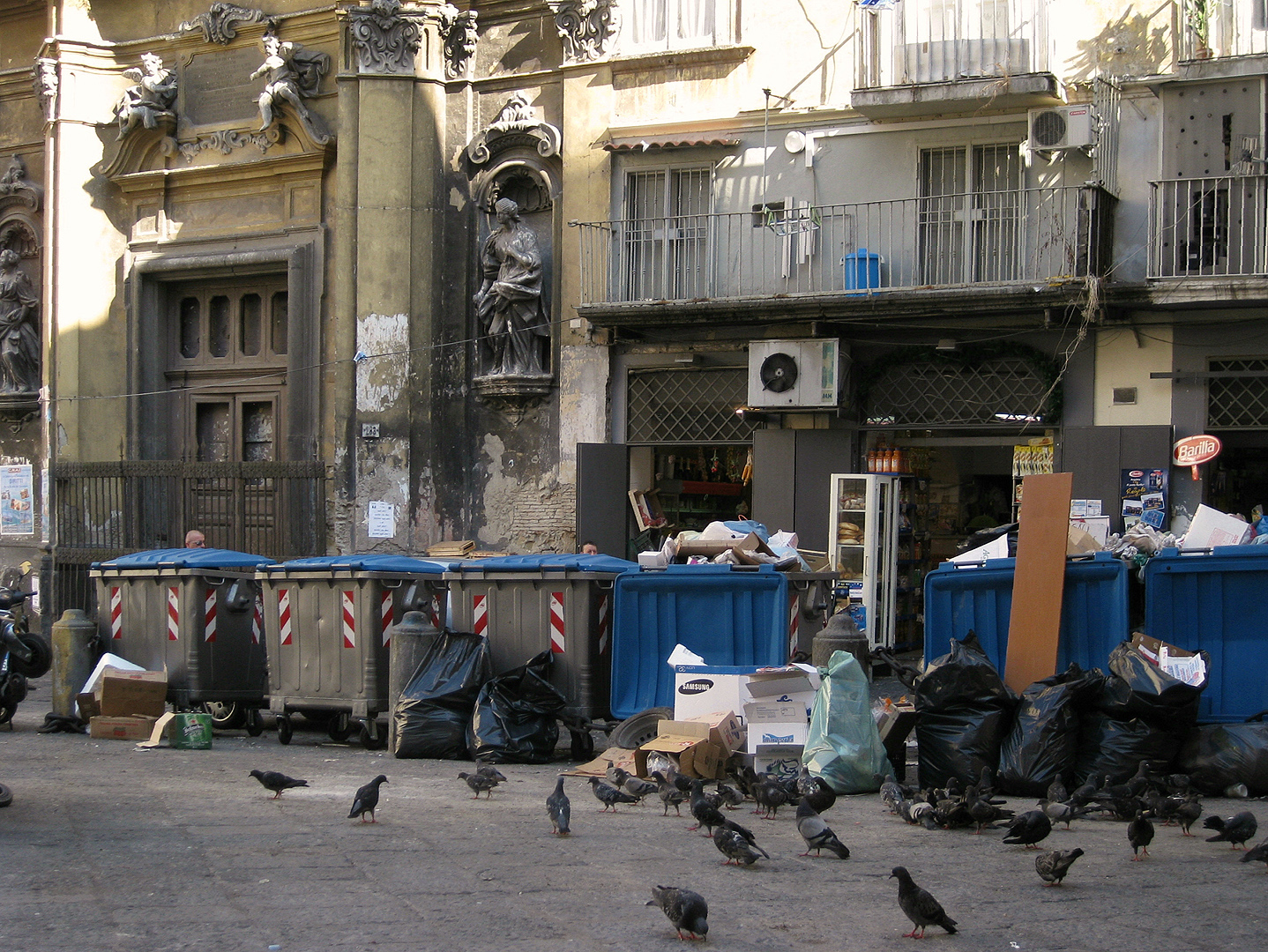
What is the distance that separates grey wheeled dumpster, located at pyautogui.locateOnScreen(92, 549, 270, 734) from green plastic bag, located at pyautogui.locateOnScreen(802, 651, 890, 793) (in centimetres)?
553

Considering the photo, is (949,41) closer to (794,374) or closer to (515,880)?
(794,374)

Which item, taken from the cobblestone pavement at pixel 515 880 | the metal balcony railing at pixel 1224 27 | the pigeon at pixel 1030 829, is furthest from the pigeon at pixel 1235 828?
the metal balcony railing at pixel 1224 27

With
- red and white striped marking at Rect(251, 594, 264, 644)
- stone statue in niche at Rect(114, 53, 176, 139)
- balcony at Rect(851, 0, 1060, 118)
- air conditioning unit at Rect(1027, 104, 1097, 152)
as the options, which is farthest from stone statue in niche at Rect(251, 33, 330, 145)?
air conditioning unit at Rect(1027, 104, 1097, 152)

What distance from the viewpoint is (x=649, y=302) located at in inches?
626

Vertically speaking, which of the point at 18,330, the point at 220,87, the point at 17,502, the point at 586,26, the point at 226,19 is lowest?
the point at 17,502

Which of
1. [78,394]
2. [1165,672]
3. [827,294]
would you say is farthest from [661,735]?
[78,394]

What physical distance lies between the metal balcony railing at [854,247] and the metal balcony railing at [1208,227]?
588 millimetres

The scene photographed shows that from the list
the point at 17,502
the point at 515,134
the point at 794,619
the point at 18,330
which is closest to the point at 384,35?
the point at 515,134

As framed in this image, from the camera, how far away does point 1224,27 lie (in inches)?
557

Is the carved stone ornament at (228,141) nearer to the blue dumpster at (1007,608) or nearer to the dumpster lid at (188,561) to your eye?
the dumpster lid at (188,561)

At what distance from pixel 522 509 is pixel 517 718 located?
7558 millimetres

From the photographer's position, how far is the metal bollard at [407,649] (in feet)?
33.7

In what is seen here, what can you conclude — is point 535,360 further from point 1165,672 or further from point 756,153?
point 1165,672

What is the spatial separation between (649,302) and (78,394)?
29.4 feet
